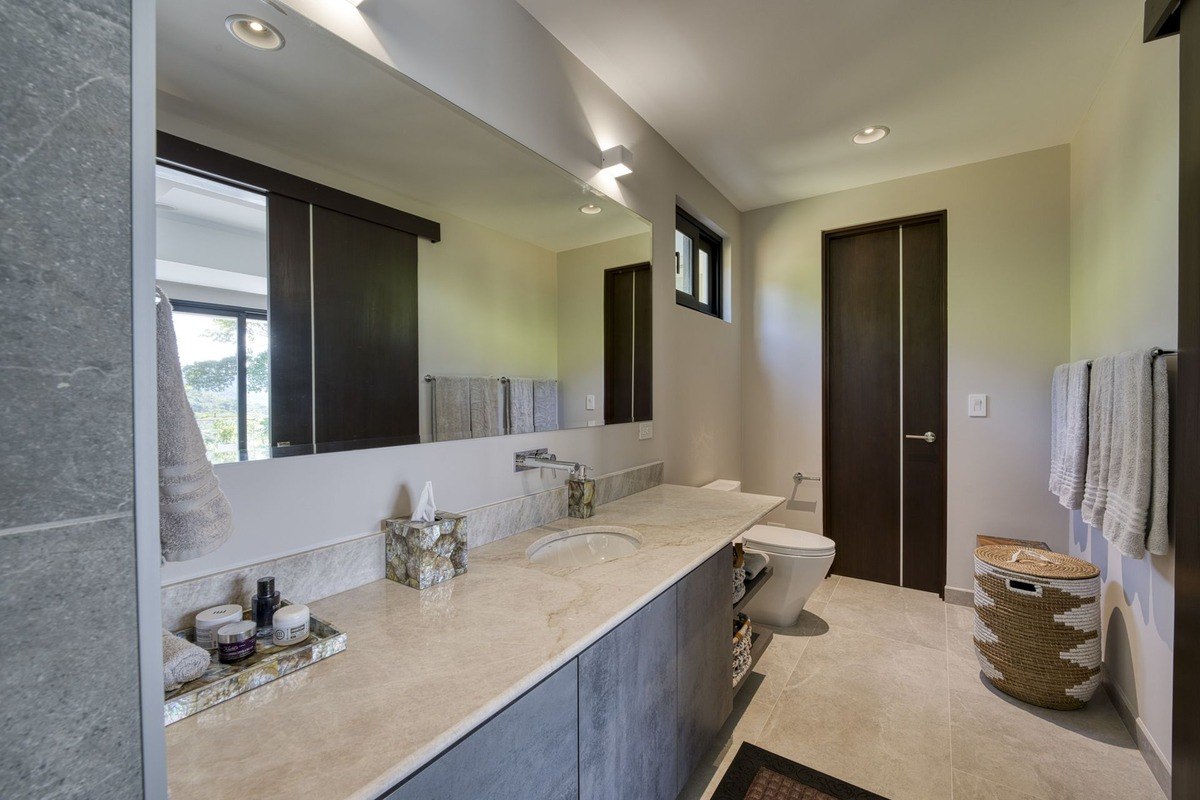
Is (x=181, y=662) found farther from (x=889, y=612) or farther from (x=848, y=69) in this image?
(x=889, y=612)

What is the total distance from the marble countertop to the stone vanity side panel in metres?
0.29

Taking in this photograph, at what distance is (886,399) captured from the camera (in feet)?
9.89

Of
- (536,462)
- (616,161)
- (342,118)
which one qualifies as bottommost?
(536,462)

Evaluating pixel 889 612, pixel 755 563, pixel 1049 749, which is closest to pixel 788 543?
pixel 755 563

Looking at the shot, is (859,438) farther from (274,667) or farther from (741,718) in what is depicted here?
(274,667)

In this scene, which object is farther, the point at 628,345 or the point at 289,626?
the point at 628,345

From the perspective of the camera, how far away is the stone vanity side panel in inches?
12.8

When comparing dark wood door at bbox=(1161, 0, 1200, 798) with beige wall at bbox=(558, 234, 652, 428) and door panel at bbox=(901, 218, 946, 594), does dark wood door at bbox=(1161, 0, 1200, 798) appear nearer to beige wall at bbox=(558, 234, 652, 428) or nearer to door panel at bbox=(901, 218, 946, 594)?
beige wall at bbox=(558, 234, 652, 428)

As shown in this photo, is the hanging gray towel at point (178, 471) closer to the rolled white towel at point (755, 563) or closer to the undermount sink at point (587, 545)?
the undermount sink at point (587, 545)

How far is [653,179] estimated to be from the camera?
7.69 ft

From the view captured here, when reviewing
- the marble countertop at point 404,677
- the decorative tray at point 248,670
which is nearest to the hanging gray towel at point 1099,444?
the marble countertop at point 404,677

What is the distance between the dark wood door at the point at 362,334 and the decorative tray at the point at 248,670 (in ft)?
1.27

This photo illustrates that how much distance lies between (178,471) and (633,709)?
37.9 inches

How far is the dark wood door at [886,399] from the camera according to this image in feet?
9.45
